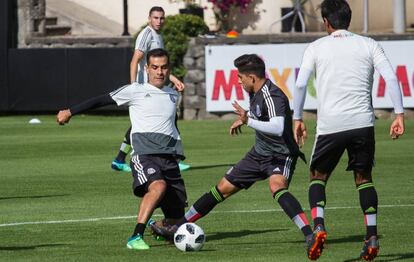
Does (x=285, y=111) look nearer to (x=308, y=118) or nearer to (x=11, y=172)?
(x=11, y=172)

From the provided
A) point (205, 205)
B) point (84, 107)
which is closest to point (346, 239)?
point (205, 205)

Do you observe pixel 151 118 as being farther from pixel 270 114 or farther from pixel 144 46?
pixel 144 46

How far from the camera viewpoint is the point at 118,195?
570 inches

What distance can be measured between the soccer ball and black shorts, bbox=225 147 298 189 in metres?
0.63

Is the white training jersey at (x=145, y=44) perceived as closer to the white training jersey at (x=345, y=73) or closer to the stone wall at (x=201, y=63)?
the white training jersey at (x=345, y=73)

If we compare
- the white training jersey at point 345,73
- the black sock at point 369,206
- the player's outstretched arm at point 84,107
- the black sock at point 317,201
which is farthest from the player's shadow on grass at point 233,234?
the white training jersey at point 345,73

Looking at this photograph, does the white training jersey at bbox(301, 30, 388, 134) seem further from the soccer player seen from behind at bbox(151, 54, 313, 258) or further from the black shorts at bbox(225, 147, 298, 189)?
the black shorts at bbox(225, 147, 298, 189)

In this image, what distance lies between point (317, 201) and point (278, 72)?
15339 millimetres

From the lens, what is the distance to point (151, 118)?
1082 centimetres

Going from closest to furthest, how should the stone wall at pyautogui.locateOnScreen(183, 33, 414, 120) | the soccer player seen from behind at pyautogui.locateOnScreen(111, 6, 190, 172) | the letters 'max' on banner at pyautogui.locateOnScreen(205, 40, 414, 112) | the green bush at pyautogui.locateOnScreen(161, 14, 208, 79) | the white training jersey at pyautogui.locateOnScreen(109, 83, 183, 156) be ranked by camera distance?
the white training jersey at pyautogui.locateOnScreen(109, 83, 183, 156)
the soccer player seen from behind at pyautogui.locateOnScreen(111, 6, 190, 172)
the letters 'max' on banner at pyautogui.locateOnScreen(205, 40, 414, 112)
the stone wall at pyautogui.locateOnScreen(183, 33, 414, 120)
the green bush at pyautogui.locateOnScreen(161, 14, 208, 79)

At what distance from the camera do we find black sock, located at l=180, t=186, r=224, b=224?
35.4ft

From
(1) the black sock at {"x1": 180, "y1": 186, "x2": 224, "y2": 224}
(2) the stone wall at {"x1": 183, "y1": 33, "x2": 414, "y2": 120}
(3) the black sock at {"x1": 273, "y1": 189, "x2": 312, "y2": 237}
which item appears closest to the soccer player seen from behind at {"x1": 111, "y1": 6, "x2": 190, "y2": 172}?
(1) the black sock at {"x1": 180, "y1": 186, "x2": 224, "y2": 224}

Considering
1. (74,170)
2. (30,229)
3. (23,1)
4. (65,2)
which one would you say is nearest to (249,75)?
(30,229)

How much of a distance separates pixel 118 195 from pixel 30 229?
2.88 m
